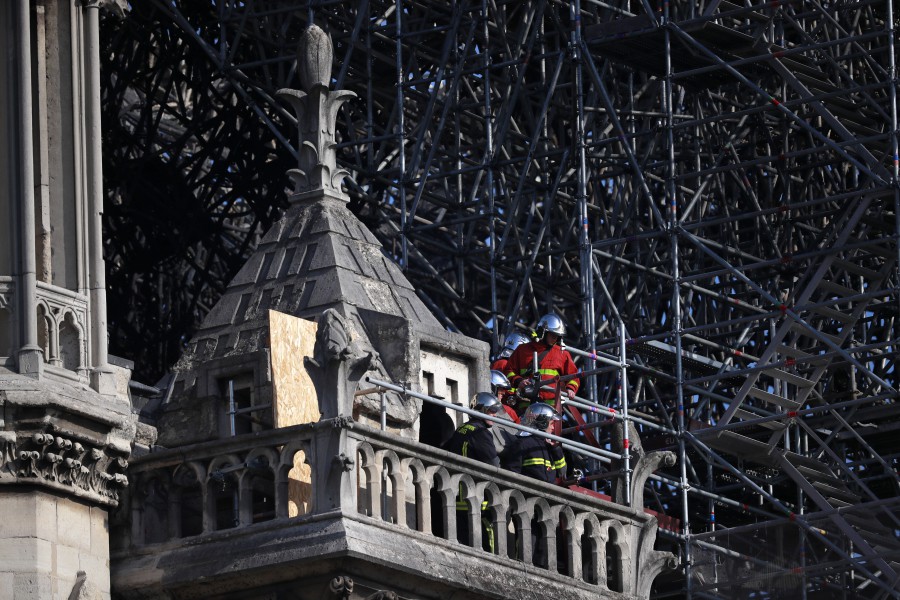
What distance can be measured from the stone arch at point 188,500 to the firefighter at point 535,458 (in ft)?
11.4

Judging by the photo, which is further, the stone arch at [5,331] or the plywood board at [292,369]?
the plywood board at [292,369]

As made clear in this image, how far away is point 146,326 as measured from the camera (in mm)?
51312

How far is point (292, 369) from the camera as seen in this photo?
96.8 ft

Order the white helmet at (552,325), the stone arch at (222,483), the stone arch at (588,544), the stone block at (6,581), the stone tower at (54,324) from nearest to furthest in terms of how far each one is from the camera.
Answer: the stone block at (6,581) < the stone tower at (54,324) < the stone arch at (222,483) < the stone arch at (588,544) < the white helmet at (552,325)

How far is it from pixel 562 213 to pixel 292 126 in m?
4.85

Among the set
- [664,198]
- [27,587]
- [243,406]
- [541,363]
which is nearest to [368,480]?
[243,406]

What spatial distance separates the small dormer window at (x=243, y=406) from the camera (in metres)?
29.5

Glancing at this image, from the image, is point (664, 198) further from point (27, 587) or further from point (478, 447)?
point (27, 587)

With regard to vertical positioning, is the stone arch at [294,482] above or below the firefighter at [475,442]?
below

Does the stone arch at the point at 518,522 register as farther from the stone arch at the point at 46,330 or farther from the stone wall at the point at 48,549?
the stone arch at the point at 46,330

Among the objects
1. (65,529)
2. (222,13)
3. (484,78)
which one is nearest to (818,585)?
(484,78)

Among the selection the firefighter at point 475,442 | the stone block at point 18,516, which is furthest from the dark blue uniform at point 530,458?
the stone block at point 18,516

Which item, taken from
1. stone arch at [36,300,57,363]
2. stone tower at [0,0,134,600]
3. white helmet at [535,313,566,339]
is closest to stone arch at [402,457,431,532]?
stone tower at [0,0,134,600]

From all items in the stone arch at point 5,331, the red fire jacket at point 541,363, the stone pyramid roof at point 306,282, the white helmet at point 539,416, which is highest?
the red fire jacket at point 541,363
